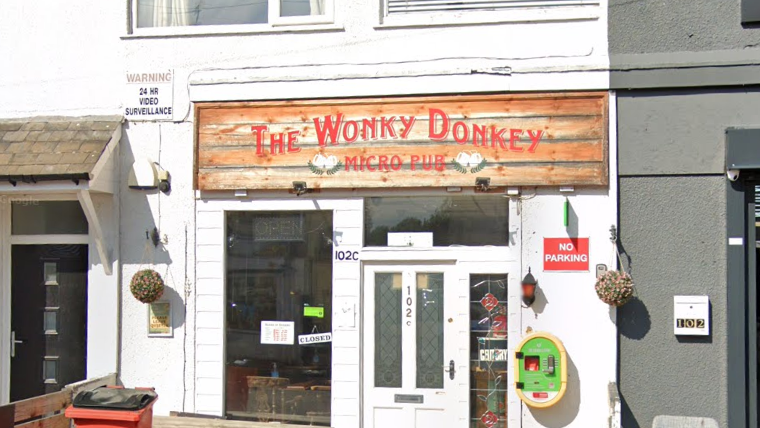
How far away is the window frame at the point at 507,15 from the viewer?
8422 mm

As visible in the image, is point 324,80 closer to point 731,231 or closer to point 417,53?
point 417,53

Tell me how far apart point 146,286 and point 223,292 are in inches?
32.4

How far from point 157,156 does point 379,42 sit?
9.26 feet

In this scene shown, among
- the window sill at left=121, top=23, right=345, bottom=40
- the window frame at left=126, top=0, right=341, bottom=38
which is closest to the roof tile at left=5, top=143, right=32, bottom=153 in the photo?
the window sill at left=121, top=23, right=345, bottom=40

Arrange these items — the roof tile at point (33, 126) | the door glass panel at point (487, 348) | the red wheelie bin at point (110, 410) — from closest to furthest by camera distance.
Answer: the red wheelie bin at point (110, 410) < the door glass panel at point (487, 348) < the roof tile at point (33, 126)

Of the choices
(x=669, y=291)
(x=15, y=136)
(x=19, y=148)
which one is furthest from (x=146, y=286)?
(x=669, y=291)

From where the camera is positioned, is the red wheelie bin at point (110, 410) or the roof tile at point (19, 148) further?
the roof tile at point (19, 148)

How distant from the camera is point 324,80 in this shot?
28.8 feet

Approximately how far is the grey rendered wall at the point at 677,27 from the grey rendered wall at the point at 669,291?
1.35 m

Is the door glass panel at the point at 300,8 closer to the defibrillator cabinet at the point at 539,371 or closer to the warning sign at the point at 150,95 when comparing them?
the warning sign at the point at 150,95

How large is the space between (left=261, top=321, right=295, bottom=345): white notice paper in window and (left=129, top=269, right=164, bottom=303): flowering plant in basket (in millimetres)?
1217

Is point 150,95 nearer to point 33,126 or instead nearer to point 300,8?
point 33,126

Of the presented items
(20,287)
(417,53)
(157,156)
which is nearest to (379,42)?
(417,53)

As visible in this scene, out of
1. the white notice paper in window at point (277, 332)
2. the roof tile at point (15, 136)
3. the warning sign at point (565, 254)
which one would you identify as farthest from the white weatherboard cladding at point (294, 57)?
the white notice paper in window at point (277, 332)
